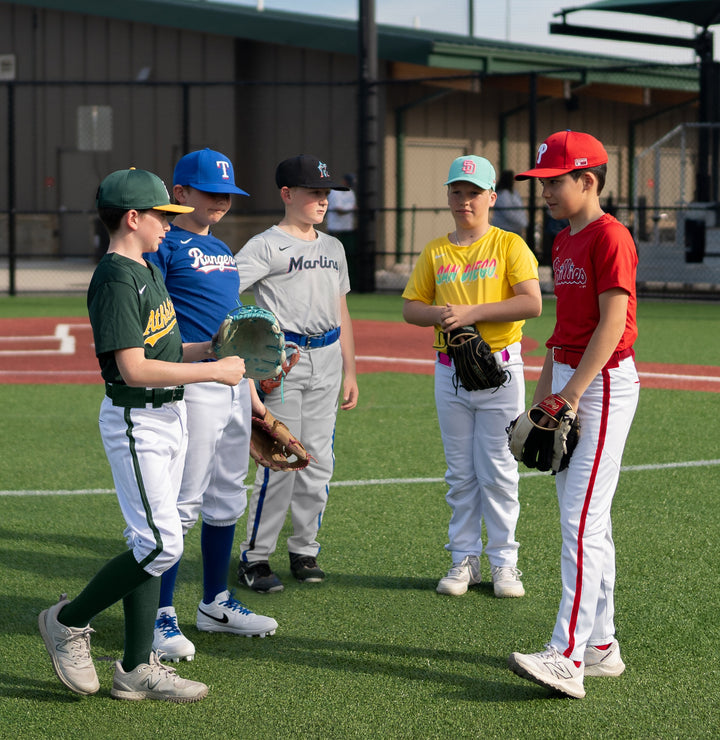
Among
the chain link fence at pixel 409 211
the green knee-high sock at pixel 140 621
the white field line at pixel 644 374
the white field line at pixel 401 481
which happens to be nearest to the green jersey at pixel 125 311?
the green knee-high sock at pixel 140 621

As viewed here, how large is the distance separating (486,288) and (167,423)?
1.80 metres

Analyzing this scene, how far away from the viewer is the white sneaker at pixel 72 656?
146 inches

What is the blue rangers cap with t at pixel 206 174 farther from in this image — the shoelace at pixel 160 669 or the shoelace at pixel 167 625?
the shoelace at pixel 160 669

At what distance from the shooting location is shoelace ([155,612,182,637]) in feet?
13.5

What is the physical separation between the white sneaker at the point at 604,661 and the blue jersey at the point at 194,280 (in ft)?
6.41

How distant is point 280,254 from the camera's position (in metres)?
4.94

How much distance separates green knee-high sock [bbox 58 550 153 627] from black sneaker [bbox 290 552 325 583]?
1.50 meters

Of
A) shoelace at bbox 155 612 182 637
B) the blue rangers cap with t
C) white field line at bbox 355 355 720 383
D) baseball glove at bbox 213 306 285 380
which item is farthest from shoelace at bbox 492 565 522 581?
white field line at bbox 355 355 720 383

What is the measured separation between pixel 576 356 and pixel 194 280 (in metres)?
1.55

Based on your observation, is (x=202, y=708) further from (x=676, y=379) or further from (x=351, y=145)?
(x=351, y=145)

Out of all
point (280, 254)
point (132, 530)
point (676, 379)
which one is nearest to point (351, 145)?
point (676, 379)

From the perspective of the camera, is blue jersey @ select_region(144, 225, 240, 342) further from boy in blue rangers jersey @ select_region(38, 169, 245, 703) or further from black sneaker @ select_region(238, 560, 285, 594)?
black sneaker @ select_region(238, 560, 285, 594)

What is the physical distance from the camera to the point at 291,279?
496 cm

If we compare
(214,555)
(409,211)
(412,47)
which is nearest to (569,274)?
(214,555)
